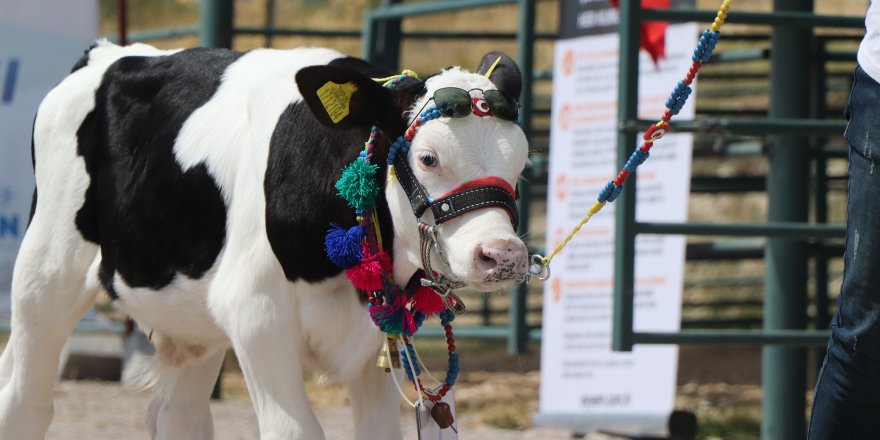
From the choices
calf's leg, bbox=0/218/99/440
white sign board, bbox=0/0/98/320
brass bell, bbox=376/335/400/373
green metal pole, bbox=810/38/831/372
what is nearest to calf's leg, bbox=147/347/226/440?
calf's leg, bbox=0/218/99/440

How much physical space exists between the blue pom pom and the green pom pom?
0.24 feet

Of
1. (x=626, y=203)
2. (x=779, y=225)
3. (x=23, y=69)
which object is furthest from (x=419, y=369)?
(x=23, y=69)

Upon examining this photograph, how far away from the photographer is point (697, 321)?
8.60 meters

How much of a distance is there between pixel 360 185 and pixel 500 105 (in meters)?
0.41

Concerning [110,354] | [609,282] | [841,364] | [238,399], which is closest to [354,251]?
[841,364]

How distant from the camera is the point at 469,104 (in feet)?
11.4

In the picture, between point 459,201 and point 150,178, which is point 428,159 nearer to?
point 459,201

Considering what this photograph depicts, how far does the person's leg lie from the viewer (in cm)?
325

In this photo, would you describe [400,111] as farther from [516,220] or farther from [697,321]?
[697,321]

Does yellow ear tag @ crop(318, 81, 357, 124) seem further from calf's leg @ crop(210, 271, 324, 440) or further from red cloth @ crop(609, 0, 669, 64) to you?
red cloth @ crop(609, 0, 669, 64)

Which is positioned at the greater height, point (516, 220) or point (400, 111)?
point (400, 111)

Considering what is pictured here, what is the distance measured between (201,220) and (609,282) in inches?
119

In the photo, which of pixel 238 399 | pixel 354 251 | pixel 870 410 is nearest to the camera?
pixel 870 410

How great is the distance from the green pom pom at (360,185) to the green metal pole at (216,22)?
4113 mm
